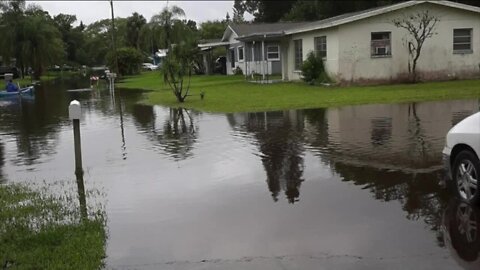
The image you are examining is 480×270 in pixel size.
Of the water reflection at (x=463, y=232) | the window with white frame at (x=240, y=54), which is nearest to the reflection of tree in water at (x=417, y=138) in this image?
the water reflection at (x=463, y=232)

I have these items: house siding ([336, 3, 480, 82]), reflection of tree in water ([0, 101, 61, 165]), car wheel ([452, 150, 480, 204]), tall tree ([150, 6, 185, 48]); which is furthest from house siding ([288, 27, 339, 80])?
tall tree ([150, 6, 185, 48])

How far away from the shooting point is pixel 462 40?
1102 inches

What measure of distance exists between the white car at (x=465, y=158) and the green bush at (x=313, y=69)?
71.6 feet

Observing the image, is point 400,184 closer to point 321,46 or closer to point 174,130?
point 174,130

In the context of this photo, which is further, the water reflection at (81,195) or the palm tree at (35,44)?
the palm tree at (35,44)

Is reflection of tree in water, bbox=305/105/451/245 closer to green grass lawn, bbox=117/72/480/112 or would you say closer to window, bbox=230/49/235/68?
green grass lawn, bbox=117/72/480/112

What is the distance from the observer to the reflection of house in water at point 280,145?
834 cm

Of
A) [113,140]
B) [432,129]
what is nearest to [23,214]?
[113,140]

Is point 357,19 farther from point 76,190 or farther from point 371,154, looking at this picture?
point 76,190

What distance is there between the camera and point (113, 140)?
1388 cm

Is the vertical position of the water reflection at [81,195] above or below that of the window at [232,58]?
below

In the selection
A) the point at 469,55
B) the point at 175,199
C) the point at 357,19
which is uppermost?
the point at 357,19

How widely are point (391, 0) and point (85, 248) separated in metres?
46.3

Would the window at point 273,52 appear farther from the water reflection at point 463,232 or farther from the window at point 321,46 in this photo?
the water reflection at point 463,232
